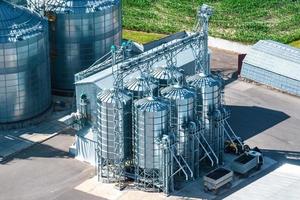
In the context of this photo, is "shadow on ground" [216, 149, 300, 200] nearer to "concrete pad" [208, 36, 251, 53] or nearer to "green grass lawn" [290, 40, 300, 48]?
"concrete pad" [208, 36, 251, 53]

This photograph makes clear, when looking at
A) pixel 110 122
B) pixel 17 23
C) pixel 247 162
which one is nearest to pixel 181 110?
pixel 110 122

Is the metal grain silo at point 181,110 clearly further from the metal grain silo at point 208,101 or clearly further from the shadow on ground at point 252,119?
the shadow on ground at point 252,119

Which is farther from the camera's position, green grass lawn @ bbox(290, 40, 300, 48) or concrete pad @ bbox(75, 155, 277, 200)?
green grass lawn @ bbox(290, 40, 300, 48)

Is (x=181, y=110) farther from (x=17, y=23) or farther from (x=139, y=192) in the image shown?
(x=17, y=23)

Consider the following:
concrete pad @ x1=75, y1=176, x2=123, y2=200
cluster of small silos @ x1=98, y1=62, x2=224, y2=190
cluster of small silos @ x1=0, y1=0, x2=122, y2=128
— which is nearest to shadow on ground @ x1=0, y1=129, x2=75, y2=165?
cluster of small silos @ x1=0, y1=0, x2=122, y2=128

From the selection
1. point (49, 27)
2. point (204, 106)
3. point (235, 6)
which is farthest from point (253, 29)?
point (204, 106)

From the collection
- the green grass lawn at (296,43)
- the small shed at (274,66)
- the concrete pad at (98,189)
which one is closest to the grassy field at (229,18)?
the green grass lawn at (296,43)
